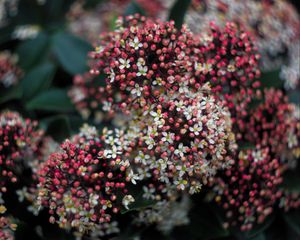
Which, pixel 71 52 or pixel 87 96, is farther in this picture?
pixel 71 52

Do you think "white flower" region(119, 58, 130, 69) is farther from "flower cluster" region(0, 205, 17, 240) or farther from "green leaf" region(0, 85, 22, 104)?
"green leaf" region(0, 85, 22, 104)

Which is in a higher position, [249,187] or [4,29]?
[249,187]

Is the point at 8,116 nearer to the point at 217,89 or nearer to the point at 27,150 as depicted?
the point at 27,150

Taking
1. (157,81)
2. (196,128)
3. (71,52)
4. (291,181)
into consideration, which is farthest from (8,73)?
(291,181)

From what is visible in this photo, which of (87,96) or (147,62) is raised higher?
(147,62)

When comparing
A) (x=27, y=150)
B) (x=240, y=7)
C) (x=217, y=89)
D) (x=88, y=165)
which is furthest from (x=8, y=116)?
(x=240, y=7)

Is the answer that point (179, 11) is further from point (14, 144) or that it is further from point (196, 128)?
point (14, 144)
